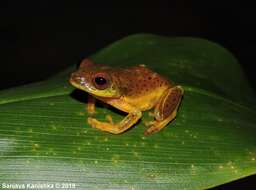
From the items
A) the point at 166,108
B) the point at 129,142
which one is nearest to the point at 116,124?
the point at 129,142

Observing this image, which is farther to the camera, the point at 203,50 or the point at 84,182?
the point at 203,50

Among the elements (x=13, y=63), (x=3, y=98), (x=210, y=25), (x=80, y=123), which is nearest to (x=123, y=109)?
(x=80, y=123)

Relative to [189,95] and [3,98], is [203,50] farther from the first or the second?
[3,98]

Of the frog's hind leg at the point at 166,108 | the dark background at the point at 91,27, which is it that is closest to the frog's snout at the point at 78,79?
the frog's hind leg at the point at 166,108

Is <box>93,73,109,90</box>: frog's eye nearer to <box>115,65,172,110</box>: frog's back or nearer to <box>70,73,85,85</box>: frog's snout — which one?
<box>70,73,85,85</box>: frog's snout

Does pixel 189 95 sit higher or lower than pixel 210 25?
higher

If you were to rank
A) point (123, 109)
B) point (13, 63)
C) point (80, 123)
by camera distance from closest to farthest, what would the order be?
1. point (80, 123)
2. point (123, 109)
3. point (13, 63)
